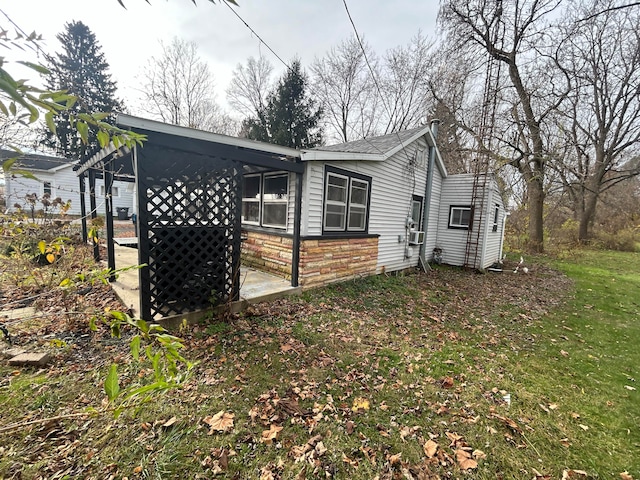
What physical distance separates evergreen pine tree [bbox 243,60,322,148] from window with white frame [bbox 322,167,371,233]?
13718mm

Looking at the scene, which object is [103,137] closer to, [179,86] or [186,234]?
[186,234]

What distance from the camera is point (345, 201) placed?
6.76m

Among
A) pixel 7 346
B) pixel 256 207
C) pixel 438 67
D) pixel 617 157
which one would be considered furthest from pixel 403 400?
pixel 617 157

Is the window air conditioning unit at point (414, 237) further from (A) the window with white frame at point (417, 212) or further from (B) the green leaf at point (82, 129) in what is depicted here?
(B) the green leaf at point (82, 129)

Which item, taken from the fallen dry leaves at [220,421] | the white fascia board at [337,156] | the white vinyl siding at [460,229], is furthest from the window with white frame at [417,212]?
the fallen dry leaves at [220,421]

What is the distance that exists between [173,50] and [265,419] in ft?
81.2

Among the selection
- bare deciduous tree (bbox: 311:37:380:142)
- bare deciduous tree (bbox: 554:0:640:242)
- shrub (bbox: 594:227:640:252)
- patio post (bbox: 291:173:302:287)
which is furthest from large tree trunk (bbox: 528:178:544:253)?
patio post (bbox: 291:173:302:287)

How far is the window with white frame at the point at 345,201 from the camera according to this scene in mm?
6328

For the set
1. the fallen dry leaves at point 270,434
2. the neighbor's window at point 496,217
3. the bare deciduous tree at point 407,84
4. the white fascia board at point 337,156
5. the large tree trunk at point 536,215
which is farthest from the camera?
the bare deciduous tree at point 407,84

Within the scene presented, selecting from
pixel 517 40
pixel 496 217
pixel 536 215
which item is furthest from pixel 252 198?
pixel 536 215

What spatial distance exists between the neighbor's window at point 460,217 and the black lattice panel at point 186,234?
8701 mm

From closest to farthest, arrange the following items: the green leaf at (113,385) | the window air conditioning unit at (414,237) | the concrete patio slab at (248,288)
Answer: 1. the green leaf at (113,385)
2. the concrete patio slab at (248,288)
3. the window air conditioning unit at (414,237)

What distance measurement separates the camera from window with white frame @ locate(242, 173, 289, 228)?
6305mm

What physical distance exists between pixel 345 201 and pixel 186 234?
3.83m
